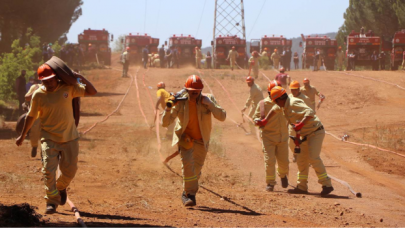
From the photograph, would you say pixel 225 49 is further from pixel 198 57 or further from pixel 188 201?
pixel 188 201

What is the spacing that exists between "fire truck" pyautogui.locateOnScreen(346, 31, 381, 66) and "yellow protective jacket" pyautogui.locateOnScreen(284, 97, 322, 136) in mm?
29611

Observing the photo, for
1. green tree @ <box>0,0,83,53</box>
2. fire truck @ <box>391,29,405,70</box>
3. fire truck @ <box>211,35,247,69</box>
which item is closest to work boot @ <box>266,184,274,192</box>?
fire truck @ <box>391,29,405,70</box>

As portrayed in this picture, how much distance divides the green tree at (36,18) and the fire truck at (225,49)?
43.7 feet

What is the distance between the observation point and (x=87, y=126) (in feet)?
65.9

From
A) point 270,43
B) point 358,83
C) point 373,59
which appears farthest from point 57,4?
point 358,83

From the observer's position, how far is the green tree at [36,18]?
38.7 metres

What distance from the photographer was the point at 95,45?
44.9 meters

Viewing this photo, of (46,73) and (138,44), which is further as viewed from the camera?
(138,44)

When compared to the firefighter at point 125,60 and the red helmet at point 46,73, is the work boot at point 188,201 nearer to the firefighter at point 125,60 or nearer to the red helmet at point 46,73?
the red helmet at point 46,73

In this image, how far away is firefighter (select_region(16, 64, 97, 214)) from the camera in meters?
6.94

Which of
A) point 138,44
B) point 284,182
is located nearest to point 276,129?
point 284,182

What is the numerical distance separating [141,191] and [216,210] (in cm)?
186

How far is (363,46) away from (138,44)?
54.9ft

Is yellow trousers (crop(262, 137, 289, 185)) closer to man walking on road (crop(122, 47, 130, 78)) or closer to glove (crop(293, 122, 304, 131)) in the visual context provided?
glove (crop(293, 122, 304, 131))
